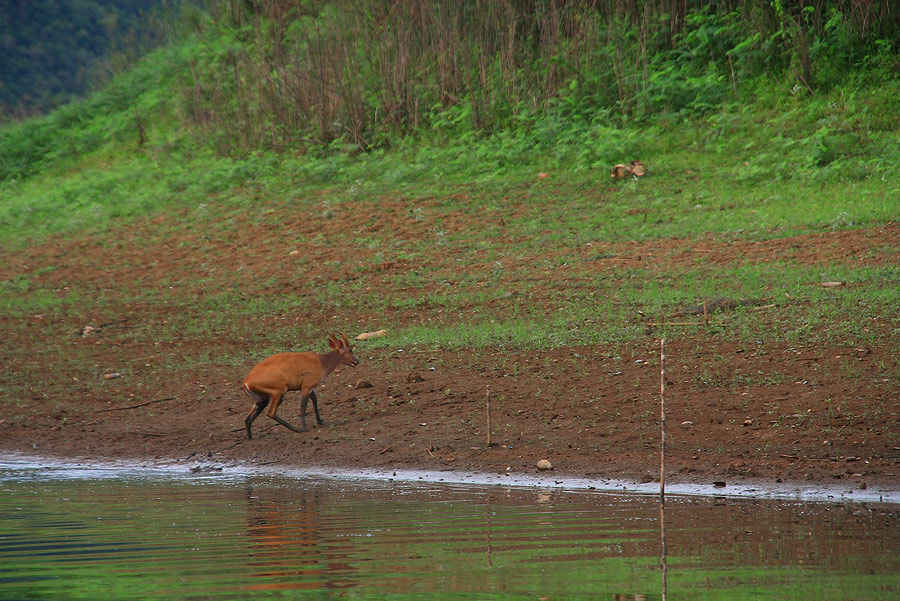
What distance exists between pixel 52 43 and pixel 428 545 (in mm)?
38149

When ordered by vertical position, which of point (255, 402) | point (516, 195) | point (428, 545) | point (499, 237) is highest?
point (428, 545)

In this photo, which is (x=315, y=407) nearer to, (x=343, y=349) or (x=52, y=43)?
(x=343, y=349)

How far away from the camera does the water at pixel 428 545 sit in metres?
5.02

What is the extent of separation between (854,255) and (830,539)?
7425 millimetres

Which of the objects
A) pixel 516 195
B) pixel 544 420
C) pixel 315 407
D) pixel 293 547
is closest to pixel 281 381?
pixel 315 407

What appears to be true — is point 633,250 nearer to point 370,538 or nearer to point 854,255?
point 854,255

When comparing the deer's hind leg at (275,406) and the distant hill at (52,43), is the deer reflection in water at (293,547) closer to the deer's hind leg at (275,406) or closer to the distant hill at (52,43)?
the deer's hind leg at (275,406)

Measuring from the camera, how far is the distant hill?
125 ft

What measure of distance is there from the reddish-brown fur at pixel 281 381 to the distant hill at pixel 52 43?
98.7 feet

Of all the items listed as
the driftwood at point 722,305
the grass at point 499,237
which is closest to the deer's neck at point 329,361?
the grass at point 499,237

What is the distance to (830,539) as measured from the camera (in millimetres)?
5828

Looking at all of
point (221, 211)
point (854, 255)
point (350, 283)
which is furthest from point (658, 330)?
point (221, 211)

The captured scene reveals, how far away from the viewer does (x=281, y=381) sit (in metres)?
9.52

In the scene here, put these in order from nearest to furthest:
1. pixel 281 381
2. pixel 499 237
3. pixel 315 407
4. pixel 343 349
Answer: pixel 281 381
pixel 315 407
pixel 343 349
pixel 499 237
